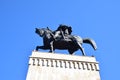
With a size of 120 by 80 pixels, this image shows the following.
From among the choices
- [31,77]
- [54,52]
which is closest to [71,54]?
[54,52]

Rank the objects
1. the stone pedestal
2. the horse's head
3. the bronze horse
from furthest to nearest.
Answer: the horse's head → the bronze horse → the stone pedestal

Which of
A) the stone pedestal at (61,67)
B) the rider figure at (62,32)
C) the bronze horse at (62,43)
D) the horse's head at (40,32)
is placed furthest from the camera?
the horse's head at (40,32)

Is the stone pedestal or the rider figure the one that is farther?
the rider figure

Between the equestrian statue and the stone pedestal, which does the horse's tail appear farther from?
the stone pedestal

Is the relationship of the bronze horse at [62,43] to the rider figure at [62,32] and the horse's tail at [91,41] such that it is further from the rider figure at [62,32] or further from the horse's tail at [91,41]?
the rider figure at [62,32]

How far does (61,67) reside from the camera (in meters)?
14.3

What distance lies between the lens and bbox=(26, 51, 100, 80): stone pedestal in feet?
45.1

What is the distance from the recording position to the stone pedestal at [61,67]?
1375 cm

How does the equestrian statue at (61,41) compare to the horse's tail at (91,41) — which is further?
the horse's tail at (91,41)

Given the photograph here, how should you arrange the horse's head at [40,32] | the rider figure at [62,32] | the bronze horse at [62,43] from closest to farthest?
the bronze horse at [62,43] → the rider figure at [62,32] → the horse's head at [40,32]

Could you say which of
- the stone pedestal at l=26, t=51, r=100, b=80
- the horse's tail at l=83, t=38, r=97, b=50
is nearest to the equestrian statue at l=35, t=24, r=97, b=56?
the horse's tail at l=83, t=38, r=97, b=50

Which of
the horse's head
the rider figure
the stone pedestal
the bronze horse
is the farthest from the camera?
the horse's head

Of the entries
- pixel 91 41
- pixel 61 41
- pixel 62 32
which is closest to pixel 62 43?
pixel 61 41

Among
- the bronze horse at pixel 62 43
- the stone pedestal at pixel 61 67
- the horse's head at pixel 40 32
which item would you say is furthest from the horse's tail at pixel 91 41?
the horse's head at pixel 40 32
